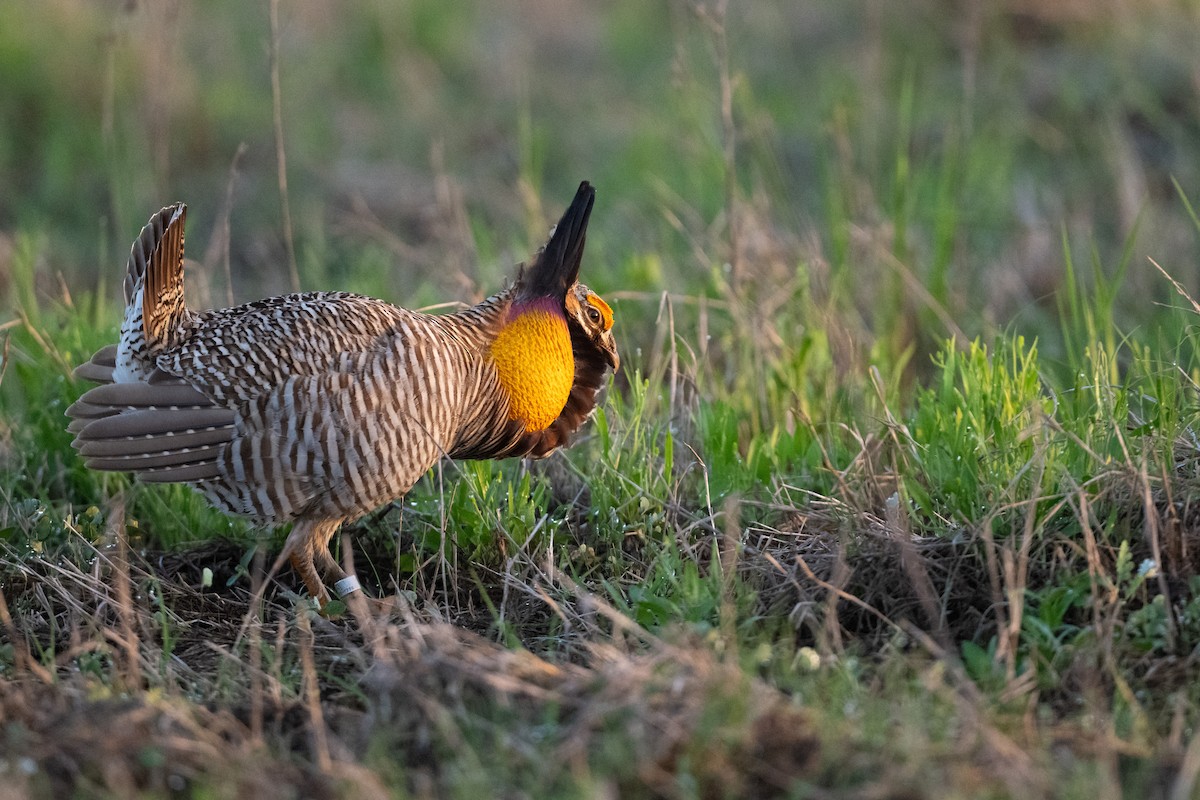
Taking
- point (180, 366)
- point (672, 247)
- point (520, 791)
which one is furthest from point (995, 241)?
point (520, 791)

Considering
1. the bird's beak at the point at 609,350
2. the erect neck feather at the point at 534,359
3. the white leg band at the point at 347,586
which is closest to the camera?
the white leg band at the point at 347,586

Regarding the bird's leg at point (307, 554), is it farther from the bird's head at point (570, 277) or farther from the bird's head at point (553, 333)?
the bird's head at point (570, 277)

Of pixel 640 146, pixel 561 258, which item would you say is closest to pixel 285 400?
pixel 561 258

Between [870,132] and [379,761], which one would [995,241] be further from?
[379,761]

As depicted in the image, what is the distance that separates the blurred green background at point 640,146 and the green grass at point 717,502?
0.04 meters

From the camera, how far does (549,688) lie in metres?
2.78

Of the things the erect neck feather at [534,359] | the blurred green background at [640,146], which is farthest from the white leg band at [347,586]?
the blurred green background at [640,146]

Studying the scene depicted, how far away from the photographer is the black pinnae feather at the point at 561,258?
13.9 ft

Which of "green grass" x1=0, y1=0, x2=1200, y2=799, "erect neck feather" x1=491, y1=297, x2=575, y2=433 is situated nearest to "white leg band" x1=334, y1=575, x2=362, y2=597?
"green grass" x1=0, y1=0, x2=1200, y2=799

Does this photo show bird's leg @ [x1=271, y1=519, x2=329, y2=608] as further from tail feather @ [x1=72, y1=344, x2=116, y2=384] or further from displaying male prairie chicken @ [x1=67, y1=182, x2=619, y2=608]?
tail feather @ [x1=72, y1=344, x2=116, y2=384]

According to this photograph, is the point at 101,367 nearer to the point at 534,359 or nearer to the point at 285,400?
the point at 285,400

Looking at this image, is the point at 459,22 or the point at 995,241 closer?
the point at 995,241

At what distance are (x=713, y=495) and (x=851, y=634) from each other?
0.89m

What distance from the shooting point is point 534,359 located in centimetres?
415
